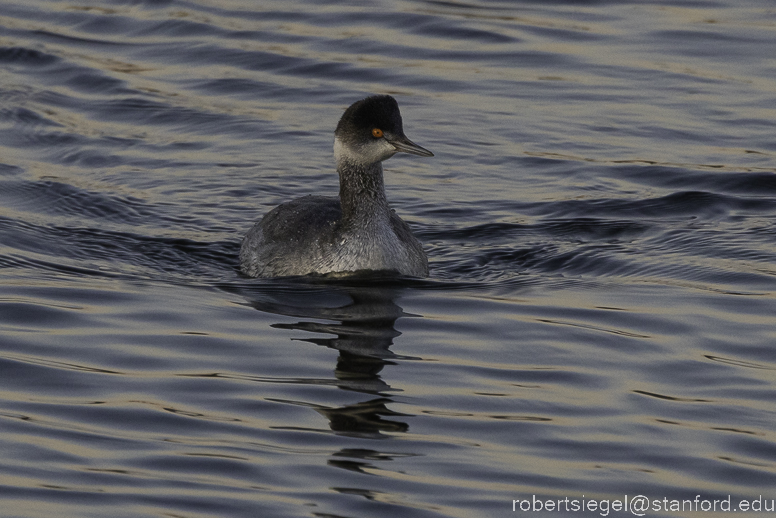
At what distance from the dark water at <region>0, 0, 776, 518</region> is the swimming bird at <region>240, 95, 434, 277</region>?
293mm

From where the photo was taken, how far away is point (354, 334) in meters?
10.1

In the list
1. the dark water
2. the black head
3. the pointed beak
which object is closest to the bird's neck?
the black head

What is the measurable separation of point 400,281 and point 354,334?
1.46 m

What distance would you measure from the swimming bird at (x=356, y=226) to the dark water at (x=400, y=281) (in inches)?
11.5

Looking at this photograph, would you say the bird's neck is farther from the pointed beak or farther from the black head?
the pointed beak

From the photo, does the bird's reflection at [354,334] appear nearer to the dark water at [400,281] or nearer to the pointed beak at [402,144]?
the dark water at [400,281]

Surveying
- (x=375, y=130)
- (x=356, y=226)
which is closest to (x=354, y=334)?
(x=356, y=226)

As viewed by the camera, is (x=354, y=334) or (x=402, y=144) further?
(x=402, y=144)

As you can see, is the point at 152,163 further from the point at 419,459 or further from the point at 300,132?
the point at 419,459

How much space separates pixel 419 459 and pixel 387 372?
4.90 feet

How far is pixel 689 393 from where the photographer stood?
29.5ft

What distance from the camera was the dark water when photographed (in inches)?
307

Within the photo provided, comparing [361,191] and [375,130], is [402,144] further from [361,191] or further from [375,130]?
[361,191]

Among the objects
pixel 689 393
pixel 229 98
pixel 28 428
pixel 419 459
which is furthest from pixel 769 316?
pixel 229 98
